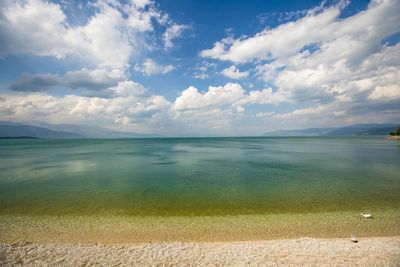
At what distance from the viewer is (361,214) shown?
50.2 feet

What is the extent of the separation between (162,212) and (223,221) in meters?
4.80

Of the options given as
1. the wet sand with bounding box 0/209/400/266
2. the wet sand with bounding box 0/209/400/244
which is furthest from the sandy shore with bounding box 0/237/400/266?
the wet sand with bounding box 0/209/400/244

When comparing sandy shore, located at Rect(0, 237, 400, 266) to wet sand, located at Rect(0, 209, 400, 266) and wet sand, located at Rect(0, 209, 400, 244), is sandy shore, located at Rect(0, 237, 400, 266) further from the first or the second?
wet sand, located at Rect(0, 209, 400, 244)

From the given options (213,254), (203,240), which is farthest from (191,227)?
(213,254)

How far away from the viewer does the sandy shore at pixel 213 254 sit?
873 centimetres

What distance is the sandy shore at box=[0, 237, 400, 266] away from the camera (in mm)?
8727

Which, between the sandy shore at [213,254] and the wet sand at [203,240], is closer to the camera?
the sandy shore at [213,254]

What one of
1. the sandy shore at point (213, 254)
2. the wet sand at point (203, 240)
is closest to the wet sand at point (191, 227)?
the wet sand at point (203, 240)

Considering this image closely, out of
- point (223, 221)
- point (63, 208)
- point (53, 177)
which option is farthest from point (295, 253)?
point (53, 177)

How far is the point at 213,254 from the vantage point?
9477 millimetres

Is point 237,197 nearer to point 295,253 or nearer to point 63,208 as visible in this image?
point 295,253

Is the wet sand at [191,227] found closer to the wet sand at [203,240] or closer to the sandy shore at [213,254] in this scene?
the wet sand at [203,240]

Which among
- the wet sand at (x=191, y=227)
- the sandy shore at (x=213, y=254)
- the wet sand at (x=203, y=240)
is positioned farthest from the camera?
the wet sand at (x=191, y=227)

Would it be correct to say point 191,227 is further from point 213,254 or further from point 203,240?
point 213,254
